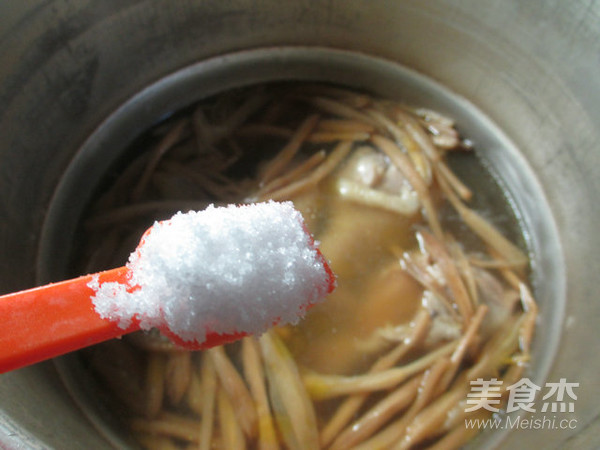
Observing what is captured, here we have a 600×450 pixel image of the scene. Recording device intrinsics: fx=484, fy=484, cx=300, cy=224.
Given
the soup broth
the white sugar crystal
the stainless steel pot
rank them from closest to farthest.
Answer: the white sugar crystal → the soup broth → the stainless steel pot

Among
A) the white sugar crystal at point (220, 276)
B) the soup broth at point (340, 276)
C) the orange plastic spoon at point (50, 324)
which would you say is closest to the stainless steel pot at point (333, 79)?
the soup broth at point (340, 276)

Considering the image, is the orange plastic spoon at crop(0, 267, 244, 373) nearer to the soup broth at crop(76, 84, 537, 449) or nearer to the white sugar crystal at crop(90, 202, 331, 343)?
the white sugar crystal at crop(90, 202, 331, 343)

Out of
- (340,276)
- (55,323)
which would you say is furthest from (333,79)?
(55,323)

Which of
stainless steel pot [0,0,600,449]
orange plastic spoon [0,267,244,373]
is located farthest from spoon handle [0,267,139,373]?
stainless steel pot [0,0,600,449]

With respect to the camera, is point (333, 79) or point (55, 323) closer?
point (55, 323)

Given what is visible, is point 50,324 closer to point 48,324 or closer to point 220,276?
point 48,324

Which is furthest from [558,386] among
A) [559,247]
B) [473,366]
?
[559,247]

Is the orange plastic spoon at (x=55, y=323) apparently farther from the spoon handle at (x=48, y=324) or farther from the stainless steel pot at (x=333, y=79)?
the stainless steel pot at (x=333, y=79)
